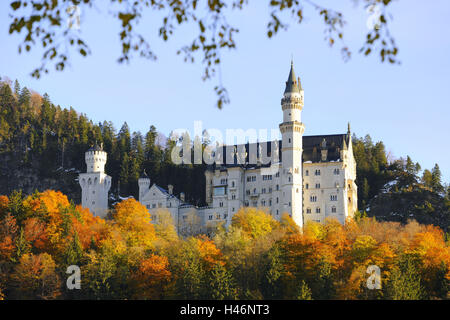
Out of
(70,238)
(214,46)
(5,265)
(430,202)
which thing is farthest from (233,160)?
(214,46)

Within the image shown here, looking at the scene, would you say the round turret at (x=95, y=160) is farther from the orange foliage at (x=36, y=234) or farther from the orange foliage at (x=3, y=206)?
the orange foliage at (x=36, y=234)

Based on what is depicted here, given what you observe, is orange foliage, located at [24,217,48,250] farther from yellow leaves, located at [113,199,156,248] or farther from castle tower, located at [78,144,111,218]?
castle tower, located at [78,144,111,218]

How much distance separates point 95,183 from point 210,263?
4488 cm

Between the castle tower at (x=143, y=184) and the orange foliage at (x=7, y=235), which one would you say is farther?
the castle tower at (x=143, y=184)

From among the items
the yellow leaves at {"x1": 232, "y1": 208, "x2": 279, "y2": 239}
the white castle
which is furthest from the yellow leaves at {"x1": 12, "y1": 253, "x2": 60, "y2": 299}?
the white castle

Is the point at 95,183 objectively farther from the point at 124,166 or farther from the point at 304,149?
the point at 304,149

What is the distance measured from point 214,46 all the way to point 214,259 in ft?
177

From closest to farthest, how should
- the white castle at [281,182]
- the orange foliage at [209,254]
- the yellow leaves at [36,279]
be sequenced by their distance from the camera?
1. the yellow leaves at [36,279]
2. the orange foliage at [209,254]
3. the white castle at [281,182]

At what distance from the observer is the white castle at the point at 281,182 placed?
317 ft

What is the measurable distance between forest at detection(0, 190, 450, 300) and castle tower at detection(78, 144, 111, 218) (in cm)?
2700

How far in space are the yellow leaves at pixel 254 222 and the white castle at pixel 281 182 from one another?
243 inches

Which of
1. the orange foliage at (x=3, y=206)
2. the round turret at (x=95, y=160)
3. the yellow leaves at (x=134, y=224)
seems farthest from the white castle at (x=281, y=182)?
the orange foliage at (x=3, y=206)
